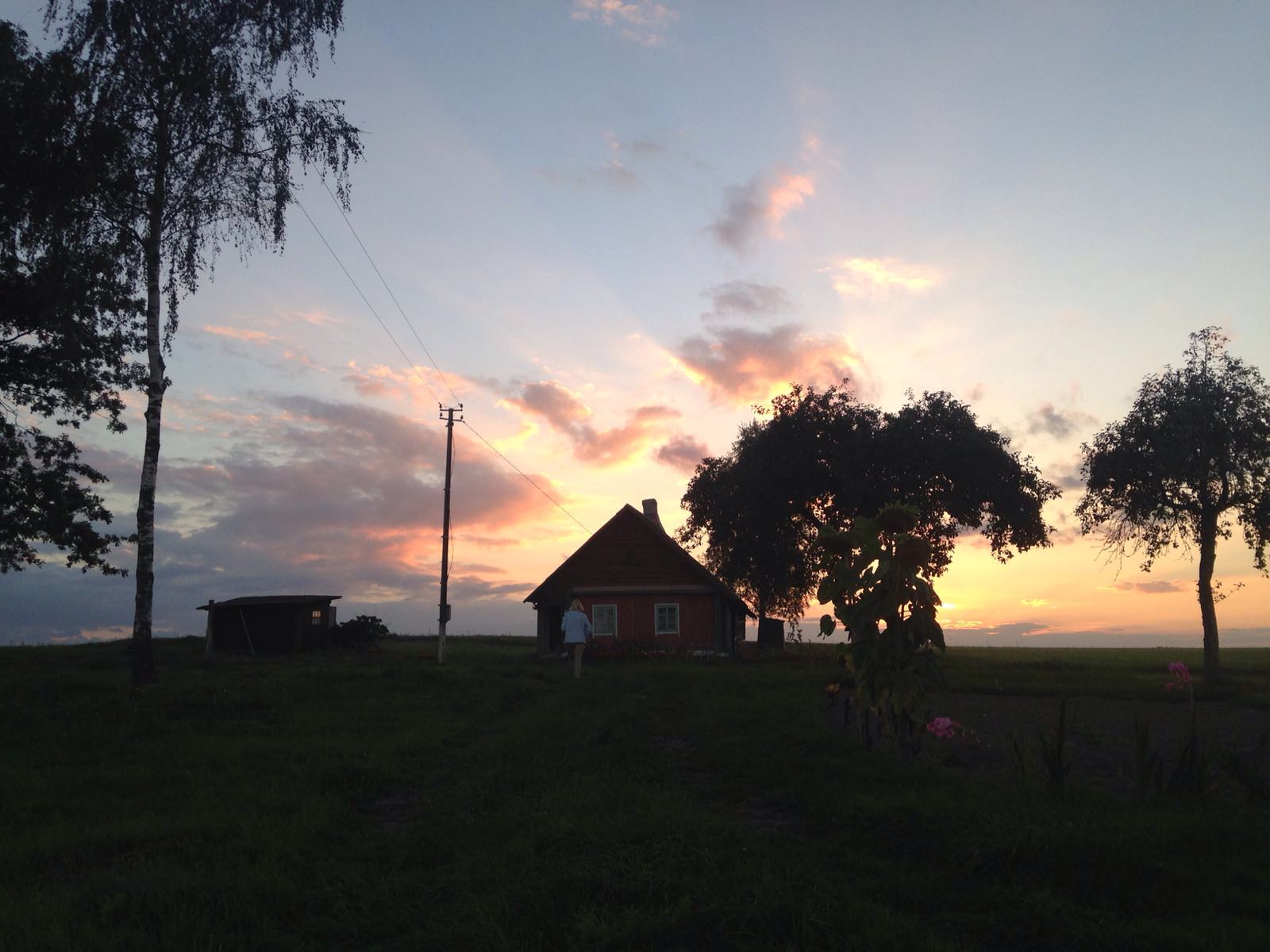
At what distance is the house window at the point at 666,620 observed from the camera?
38.4 metres

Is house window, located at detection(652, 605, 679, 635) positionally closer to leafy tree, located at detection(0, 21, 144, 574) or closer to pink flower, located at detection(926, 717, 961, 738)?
leafy tree, located at detection(0, 21, 144, 574)

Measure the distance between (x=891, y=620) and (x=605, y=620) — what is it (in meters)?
29.6

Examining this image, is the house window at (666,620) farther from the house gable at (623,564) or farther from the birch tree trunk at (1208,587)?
the birch tree trunk at (1208,587)

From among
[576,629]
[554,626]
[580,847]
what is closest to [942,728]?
[580,847]

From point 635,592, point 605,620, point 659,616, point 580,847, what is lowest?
point 580,847

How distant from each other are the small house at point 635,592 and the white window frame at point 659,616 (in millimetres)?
35

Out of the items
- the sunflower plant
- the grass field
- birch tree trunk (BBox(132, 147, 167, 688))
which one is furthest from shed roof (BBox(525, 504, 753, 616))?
the sunflower plant

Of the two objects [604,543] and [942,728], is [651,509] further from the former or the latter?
[942,728]

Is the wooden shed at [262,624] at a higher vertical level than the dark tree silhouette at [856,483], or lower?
lower

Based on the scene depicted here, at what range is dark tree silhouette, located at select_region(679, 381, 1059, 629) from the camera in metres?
35.6

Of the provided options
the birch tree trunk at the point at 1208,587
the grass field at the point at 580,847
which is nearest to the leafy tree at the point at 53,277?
the grass field at the point at 580,847

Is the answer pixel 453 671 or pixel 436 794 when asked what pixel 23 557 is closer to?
pixel 453 671

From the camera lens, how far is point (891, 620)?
9805 millimetres

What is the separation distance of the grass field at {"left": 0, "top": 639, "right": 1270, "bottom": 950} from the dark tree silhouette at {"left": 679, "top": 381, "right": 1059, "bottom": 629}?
24.5m
